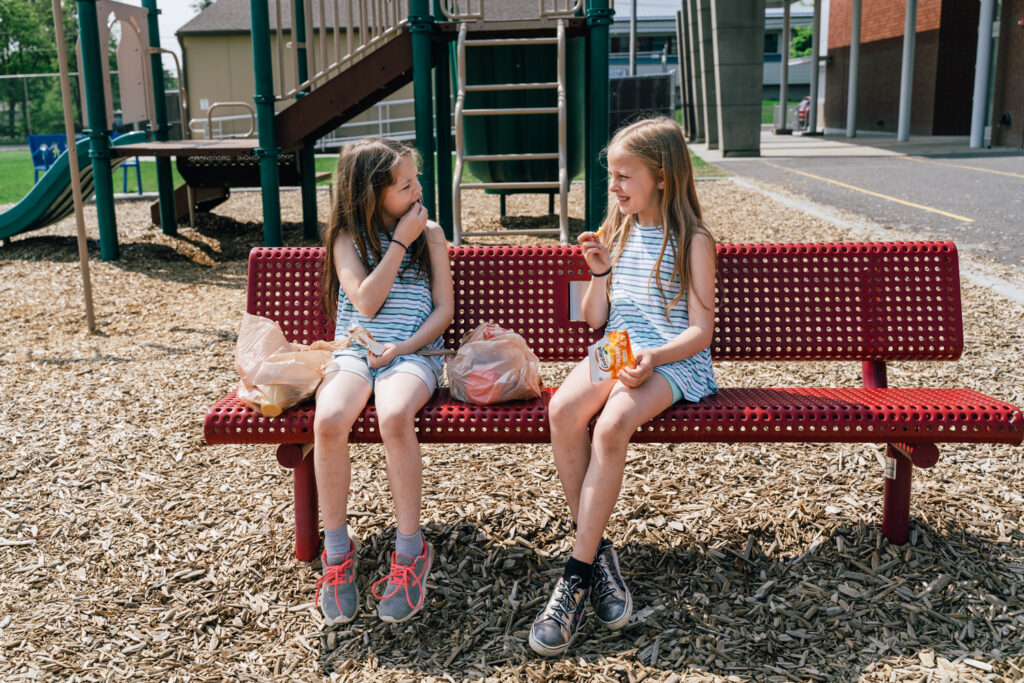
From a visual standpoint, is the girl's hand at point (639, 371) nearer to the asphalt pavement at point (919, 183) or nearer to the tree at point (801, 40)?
the asphalt pavement at point (919, 183)

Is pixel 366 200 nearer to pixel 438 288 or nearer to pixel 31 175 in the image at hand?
pixel 438 288

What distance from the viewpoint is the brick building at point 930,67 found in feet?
79.0

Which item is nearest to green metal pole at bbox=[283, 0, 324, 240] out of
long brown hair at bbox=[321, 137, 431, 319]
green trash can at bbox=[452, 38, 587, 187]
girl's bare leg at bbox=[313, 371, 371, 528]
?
green trash can at bbox=[452, 38, 587, 187]

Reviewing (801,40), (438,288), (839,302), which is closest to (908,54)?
(839,302)

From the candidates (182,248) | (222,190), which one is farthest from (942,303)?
(222,190)

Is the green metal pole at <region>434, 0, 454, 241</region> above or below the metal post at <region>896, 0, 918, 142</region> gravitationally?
below

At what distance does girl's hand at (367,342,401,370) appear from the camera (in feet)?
10.2

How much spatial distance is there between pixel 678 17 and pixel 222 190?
81.4ft

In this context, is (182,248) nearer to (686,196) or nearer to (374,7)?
(374,7)

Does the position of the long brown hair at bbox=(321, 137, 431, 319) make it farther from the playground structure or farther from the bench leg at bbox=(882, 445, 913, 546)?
the playground structure

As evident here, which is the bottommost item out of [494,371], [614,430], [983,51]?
[614,430]

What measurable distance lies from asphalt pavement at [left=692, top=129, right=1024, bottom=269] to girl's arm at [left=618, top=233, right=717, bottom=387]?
628 cm

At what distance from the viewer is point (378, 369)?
3150 millimetres

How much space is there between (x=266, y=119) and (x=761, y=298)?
655 cm
